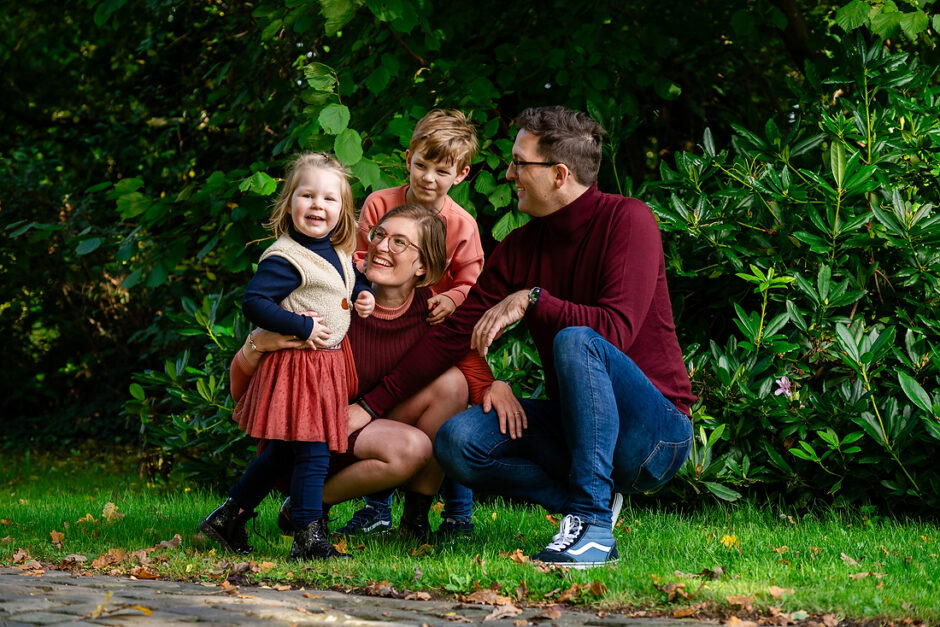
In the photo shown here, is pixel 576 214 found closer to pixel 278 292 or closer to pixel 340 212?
pixel 340 212

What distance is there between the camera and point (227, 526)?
3.74m

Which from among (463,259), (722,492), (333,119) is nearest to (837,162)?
(722,492)

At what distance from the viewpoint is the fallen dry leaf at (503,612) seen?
2666 millimetres

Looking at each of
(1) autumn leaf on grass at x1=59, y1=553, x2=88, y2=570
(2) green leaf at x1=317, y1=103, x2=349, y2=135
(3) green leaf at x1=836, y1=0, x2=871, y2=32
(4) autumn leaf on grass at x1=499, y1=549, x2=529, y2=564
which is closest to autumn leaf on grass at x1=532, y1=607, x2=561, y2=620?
(4) autumn leaf on grass at x1=499, y1=549, x2=529, y2=564

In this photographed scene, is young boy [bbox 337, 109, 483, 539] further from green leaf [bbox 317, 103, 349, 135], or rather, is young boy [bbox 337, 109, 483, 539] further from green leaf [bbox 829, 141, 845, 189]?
green leaf [bbox 829, 141, 845, 189]

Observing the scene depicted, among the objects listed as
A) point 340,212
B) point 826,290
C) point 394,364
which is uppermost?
point 340,212

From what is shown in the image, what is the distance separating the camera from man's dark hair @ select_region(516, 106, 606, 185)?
11.9 feet

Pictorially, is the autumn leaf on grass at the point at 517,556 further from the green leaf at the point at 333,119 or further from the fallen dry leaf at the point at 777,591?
the green leaf at the point at 333,119

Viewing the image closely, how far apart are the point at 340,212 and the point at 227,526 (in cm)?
125

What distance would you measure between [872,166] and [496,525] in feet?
8.26

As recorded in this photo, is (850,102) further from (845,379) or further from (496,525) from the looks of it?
(496,525)

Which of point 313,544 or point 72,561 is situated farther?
point 72,561

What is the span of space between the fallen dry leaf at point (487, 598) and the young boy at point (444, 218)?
1.10m

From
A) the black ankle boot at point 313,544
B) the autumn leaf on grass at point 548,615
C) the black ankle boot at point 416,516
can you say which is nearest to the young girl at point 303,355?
the black ankle boot at point 313,544
